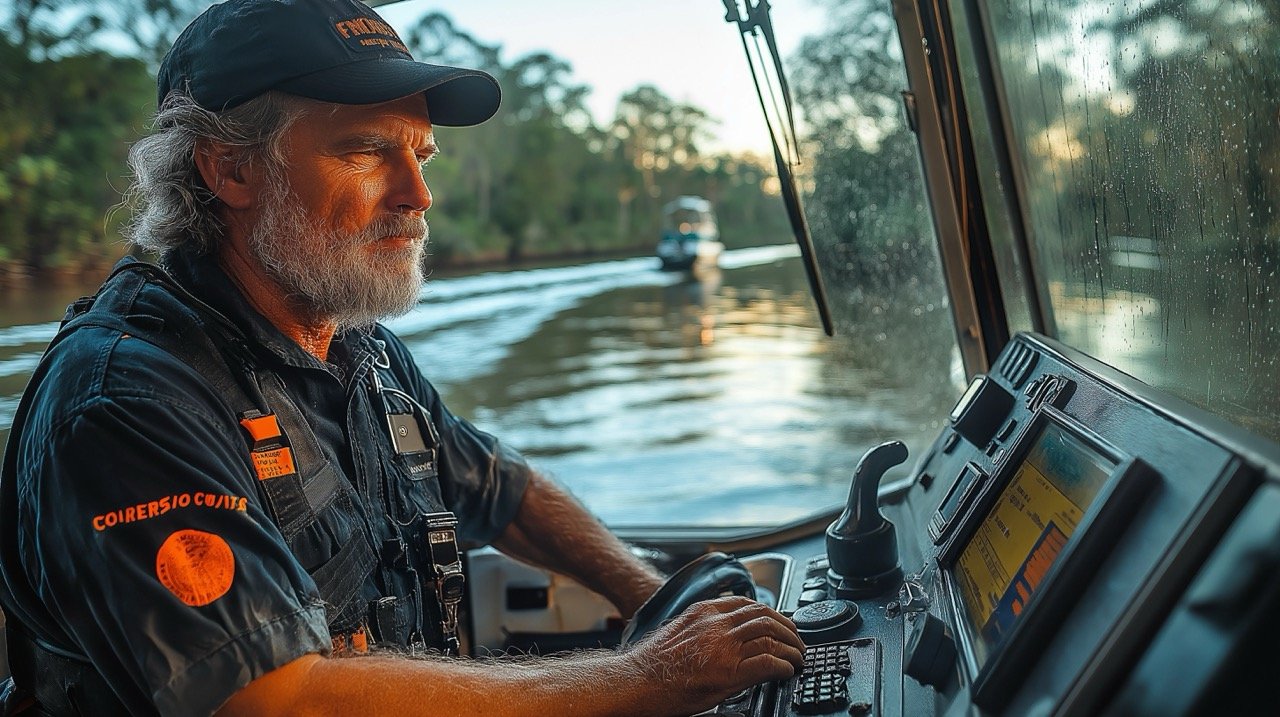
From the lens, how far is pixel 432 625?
156cm

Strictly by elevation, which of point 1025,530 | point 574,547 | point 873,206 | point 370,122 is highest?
point 370,122

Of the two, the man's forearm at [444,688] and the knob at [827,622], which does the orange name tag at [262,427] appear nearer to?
the man's forearm at [444,688]

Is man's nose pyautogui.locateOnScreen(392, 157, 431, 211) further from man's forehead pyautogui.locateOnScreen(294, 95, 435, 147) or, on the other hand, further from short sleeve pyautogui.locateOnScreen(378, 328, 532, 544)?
short sleeve pyautogui.locateOnScreen(378, 328, 532, 544)

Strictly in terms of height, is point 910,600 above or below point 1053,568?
below

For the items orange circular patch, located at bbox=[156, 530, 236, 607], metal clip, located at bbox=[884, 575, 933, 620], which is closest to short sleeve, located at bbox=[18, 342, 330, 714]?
orange circular patch, located at bbox=[156, 530, 236, 607]

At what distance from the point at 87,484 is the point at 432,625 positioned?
0.61 metres

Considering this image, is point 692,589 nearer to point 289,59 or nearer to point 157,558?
point 157,558

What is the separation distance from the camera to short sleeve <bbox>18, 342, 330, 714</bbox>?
103 cm

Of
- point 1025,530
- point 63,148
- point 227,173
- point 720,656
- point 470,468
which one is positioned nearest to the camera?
point 1025,530

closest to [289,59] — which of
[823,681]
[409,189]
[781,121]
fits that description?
[409,189]

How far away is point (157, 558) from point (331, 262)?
1.84ft

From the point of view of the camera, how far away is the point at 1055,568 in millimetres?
811

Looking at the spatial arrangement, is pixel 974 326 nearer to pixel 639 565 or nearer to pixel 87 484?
pixel 639 565

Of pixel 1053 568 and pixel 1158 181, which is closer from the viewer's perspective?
pixel 1053 568
